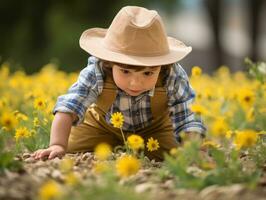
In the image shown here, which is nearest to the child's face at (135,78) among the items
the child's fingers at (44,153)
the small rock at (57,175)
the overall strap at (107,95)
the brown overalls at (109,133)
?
the overall strap at (107,95)

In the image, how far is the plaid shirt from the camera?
13.0 ft

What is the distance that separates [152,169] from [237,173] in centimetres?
62

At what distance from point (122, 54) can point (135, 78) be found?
0.17 metres

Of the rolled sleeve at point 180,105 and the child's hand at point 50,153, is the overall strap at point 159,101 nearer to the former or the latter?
the rolled sleeve at point 180,105

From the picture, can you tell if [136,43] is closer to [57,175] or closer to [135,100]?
[135,100]

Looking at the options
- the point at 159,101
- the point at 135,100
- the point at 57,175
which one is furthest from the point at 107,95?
the point at 57,175

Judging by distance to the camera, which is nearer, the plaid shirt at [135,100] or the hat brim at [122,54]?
the hat brim at [122,54]

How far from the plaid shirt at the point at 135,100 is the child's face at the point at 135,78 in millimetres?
189

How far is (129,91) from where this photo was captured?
12.7ft

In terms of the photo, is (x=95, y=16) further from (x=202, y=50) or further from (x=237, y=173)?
(x=237, y=173)

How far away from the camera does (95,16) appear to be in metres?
13.4

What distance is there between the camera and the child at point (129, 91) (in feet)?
12.4

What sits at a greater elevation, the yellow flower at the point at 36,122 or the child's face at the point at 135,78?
the child's face at the point at 135,78

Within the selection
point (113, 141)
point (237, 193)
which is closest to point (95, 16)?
point (113, 141)
